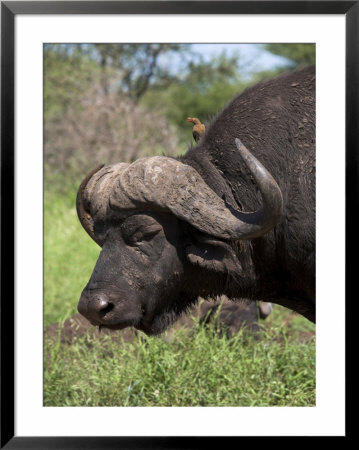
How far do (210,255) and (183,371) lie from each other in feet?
5.52

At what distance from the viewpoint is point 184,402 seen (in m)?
4.80

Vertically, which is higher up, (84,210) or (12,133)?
(12,133)

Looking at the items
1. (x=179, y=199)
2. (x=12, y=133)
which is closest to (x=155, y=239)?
(x=179, y=199)

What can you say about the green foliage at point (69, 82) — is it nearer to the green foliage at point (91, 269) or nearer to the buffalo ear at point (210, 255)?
the green foliage at point (91, 269)

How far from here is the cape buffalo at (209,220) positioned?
143 inches

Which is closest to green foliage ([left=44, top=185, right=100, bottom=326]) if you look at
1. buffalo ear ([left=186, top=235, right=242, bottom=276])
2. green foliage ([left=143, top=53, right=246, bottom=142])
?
buffalo ear ([left=186, top=235, right=242, bottom=276])

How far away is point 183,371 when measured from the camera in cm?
513

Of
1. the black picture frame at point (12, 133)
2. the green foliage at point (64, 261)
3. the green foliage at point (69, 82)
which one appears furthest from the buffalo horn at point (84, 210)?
the green foliage at point (69, 82)

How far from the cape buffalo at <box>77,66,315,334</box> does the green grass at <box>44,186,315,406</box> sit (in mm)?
1030

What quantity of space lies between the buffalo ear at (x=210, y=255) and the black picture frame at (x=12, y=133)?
62 centimetres

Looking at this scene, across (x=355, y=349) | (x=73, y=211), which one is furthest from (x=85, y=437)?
(x=73, y=211)

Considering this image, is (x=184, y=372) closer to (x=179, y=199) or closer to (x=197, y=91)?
(x=179, y=199)

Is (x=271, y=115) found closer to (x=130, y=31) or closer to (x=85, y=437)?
(x=130, y=31)

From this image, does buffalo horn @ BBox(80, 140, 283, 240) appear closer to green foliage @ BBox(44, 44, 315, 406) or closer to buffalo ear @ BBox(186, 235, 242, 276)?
buffalo ear @ BBox(186, 235, 242, 276)
